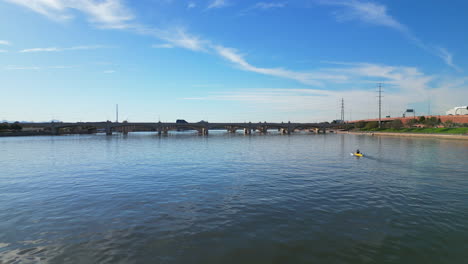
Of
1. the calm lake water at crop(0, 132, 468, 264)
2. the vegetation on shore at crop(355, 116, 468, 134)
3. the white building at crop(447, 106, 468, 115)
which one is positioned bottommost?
the calm lake water at crop(0, 132, 468, 264)

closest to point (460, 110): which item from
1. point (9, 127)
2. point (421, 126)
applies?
point (421, 126)

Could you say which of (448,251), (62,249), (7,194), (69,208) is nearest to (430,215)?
(448,251)

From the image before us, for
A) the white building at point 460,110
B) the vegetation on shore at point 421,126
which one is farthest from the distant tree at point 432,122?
the white building at point 460,110

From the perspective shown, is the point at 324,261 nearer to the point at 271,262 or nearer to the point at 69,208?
the point at 271,262

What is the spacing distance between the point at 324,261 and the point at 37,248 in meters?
10.3

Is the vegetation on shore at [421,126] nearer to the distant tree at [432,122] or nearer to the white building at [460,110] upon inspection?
the distant tree at [432,122]

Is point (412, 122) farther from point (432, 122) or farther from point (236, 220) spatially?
point (236, 220)

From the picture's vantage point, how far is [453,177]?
22.2 metres

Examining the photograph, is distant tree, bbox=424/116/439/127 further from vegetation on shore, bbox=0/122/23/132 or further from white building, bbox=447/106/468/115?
vegetation on shore, bbox=0/122/23/132

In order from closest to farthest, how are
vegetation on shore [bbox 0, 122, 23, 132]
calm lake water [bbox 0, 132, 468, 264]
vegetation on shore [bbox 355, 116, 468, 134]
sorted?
calm lake water [bbox 0, 132, 468, 264], vegetation on shore [bbox 355, 116, 468, 134], vegetation on shore [bbox 0, 122, 23, 132]

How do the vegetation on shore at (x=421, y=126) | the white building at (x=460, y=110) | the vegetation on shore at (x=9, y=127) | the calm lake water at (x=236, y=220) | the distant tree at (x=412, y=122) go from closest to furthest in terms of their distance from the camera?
1. the calm lake water at (x=236, y=220)
2. the vegetation on shore at (x=421, y=126)
3. the vegetation on shore at (x=9, y=127)
4. the distant tree at (x=412, y=122)
5. the white building at (x=460, y=110)

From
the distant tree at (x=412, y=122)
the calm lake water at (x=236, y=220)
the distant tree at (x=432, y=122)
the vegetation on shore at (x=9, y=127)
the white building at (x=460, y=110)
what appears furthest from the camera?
the white building at (x=460, y=110)

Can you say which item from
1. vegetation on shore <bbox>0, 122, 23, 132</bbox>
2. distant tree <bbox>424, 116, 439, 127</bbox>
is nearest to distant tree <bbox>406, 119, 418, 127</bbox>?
distant tree <bbox>424, 116, 439, 127</bbox>

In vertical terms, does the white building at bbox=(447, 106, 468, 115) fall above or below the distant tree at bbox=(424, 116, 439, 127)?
above
